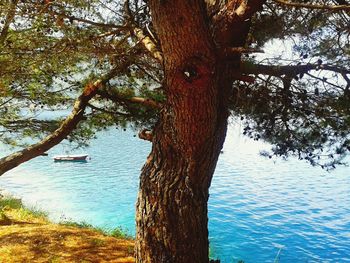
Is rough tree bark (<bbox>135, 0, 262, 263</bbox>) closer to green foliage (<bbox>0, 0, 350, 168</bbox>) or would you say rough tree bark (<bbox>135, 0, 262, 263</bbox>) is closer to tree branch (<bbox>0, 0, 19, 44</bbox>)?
green foliage (<bbox>0, 0, 350, 168</bbox>)

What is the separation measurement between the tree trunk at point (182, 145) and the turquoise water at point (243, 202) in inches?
240

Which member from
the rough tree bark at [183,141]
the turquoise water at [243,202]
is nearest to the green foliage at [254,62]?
the rough tree bark at [183,141]

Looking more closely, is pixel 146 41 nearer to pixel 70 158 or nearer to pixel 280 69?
pixel 280 69

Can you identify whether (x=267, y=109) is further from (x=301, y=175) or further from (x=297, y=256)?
(x=301, y=175)

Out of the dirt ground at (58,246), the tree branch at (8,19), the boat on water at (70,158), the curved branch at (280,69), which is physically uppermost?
the tree branch at (8,19)

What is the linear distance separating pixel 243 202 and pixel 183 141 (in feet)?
53.2

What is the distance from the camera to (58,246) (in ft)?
17.5

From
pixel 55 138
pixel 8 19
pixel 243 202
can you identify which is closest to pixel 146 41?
pixel 55 138

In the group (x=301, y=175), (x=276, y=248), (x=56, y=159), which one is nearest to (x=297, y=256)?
(x=276, y=248)

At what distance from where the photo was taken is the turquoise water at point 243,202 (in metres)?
12.6

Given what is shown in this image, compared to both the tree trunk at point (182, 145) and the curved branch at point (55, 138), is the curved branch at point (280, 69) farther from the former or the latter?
the curved branch at point (55, 138)

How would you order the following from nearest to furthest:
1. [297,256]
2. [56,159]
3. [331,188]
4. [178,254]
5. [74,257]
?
[178,254] < [74,257] < [297,256] < [331,188] < [56,159]

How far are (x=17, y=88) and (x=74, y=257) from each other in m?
2.85

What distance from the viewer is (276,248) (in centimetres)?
1253
